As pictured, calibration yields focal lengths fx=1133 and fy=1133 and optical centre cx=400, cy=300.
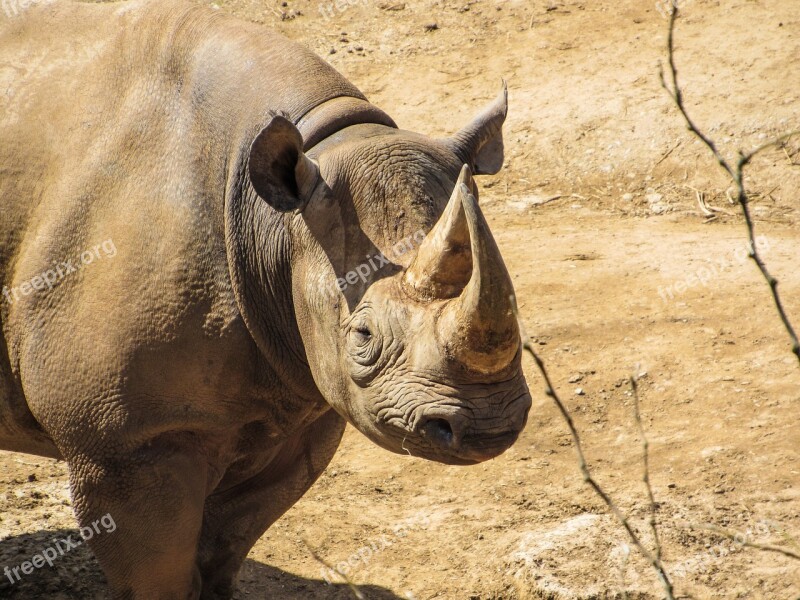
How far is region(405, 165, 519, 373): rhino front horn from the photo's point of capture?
11.2 feet

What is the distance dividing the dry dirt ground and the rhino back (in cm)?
179

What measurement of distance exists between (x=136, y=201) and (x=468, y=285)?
A: 1.51 meters

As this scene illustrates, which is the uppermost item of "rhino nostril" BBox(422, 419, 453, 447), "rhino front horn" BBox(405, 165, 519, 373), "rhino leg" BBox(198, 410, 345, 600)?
"rhino front horn" BBox(405, 165, 519, 373)

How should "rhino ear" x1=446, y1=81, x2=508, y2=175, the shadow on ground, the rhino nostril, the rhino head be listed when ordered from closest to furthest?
the rhino head < the rhino nostril < "rhino ear" x1=446, y1=81, x2=508, y2=175 < the shadow on ground

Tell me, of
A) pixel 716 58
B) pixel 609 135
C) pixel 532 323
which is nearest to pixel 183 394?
pixel 532 323

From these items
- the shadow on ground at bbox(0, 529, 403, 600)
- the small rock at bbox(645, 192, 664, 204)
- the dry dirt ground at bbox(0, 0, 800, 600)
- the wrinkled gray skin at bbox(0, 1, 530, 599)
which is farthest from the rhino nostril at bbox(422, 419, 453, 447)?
the small rock at bbox(645, 192, 664, 204)

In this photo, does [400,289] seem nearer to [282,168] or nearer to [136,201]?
[282,168]

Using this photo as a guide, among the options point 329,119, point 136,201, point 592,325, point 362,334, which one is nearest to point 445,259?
point 362,334

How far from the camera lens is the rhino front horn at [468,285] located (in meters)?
3.40

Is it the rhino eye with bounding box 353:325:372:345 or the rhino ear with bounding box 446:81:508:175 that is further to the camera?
the rhino ear with bounding box 446:81:508:175

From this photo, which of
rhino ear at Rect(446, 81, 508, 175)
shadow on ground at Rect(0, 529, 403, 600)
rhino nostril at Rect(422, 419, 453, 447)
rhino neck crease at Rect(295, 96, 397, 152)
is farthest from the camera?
shadow on ground at Rect(0, 529, 403, 600)

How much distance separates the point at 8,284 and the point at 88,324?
17.7 inches

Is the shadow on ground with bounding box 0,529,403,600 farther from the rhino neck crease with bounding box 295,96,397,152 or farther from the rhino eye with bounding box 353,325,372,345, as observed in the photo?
the rhino neck crease with bounding box 295,96,397,152

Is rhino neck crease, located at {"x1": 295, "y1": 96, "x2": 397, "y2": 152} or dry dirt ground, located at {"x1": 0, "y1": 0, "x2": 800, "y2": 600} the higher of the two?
rhino neck crease, located at {"x1": 295, "y1": 96, "x2": 397, "y2": 152}
